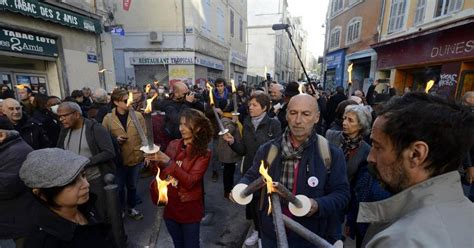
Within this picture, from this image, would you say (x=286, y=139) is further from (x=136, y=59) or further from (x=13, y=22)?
(x=136, y=59)

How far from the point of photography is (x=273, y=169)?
211 cm

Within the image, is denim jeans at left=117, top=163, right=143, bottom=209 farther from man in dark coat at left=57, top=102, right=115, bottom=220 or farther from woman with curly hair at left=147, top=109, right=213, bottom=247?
woman with curly hair at left=147, top=109, right=213, bottom=247

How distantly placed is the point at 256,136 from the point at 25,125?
3.68m

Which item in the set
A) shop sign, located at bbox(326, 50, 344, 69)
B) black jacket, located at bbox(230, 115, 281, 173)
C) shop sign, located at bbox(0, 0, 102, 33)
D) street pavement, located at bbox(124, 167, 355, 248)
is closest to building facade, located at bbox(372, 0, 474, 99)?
shop sign, located at bbox(326, 50, 344, 69)

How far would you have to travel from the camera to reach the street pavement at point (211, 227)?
3655 mm

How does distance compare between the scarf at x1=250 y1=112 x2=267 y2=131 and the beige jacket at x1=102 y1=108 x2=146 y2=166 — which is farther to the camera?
the beige jacket at x1=102 y1=108 x2=146 y2=166

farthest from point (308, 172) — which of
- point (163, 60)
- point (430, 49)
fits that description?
point (163, 60)

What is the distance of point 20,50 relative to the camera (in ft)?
27.1

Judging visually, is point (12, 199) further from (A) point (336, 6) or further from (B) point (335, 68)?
(A) point (336, 6)

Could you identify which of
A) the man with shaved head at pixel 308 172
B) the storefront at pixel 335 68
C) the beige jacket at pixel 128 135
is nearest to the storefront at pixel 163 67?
the storefront at pixel 335 68

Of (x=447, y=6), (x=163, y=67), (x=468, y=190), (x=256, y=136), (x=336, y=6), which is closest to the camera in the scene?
(x=468, y=190)

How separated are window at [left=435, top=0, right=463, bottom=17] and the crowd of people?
368 inches

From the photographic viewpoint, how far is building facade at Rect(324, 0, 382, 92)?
15250 millimetres

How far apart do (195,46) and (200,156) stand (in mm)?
16749
